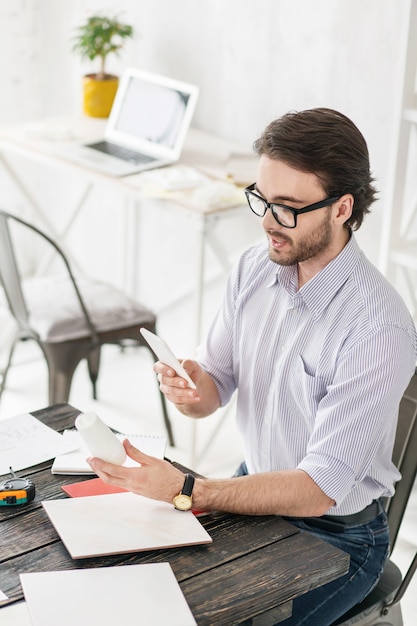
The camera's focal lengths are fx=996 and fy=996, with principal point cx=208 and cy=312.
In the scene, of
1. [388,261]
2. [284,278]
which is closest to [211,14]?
[388,261]

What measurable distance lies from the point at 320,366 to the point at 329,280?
0.17m

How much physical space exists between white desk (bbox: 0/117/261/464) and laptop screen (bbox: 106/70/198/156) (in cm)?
9

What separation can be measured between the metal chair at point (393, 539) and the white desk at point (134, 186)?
1006 millimetres

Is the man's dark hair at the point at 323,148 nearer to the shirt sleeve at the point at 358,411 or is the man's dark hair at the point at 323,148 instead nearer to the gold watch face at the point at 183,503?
the shirt sleeve at the point at 358,411

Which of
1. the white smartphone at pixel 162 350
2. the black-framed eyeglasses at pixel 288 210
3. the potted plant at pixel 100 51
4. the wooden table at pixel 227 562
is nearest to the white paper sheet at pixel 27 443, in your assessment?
the wooden table at pixel 227 562

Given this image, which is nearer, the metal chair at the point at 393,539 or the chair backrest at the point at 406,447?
the metal chair at the point at 393,539

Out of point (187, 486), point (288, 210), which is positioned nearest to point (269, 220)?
point (288, 210)

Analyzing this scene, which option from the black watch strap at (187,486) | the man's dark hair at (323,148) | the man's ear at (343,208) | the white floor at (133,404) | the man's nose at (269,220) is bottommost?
the white floor at (133,404)

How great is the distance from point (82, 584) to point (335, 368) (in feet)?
2.14

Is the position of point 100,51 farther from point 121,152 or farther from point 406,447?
point 406,447

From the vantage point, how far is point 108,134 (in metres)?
3.45

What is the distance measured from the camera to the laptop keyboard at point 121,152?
129 inches

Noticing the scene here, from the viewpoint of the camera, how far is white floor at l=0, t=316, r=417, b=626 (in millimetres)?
3203

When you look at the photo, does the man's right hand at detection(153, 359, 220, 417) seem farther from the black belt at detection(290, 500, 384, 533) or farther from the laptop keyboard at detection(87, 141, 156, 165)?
the laptop keyboard at detection(87, 141, 156, 165)
